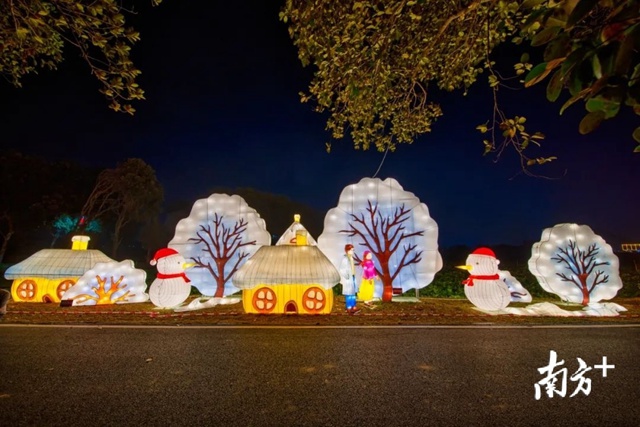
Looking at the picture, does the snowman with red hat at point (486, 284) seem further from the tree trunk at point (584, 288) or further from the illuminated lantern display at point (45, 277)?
the illuminated lantern display at point (45, 277)

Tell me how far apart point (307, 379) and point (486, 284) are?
696cm

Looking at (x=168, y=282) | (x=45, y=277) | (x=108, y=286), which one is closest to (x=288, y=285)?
(x=168, y=282)

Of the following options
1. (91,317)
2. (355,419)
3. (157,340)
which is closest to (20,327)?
(91,317)

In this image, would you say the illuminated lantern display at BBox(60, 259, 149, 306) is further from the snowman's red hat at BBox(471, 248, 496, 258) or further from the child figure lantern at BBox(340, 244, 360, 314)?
the snowman's red hat at BBox(471, 248, 496, 258)

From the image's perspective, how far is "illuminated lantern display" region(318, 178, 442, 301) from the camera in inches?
422

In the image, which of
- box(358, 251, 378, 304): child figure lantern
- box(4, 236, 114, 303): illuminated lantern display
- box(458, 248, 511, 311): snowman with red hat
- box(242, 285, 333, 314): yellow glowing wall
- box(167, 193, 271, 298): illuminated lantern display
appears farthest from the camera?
box(167, 193, 271, 298): illuminated lantern display

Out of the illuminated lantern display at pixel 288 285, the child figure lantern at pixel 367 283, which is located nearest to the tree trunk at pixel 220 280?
the illuminated lantern display at pixel 288 285

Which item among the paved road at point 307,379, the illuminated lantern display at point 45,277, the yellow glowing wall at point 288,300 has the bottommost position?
the paved road at point 307,379

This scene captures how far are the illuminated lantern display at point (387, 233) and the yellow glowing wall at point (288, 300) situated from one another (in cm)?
253

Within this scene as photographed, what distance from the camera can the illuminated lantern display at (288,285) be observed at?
27.0 ft

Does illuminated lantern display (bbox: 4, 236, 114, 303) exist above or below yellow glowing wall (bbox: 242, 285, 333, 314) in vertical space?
above

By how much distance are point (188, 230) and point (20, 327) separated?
537 cm

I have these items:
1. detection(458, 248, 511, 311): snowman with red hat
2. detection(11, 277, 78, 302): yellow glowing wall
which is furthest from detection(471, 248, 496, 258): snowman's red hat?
detection(11, 277, 78, 302): yellow glowing wall

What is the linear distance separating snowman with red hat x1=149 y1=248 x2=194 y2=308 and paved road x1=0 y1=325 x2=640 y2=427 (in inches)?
112
